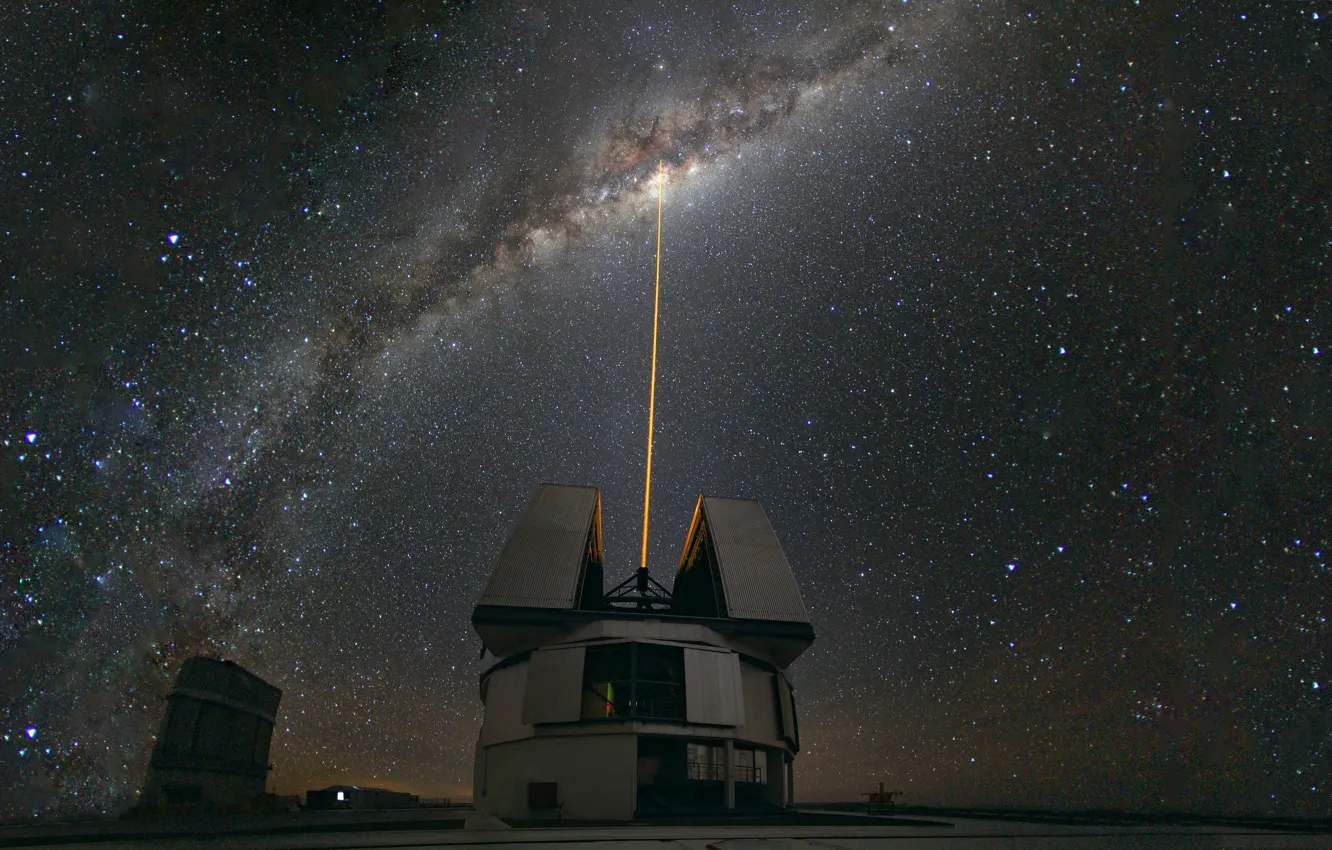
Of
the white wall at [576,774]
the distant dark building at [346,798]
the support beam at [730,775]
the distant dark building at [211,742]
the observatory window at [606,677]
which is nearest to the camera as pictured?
the white wall at [576,774]

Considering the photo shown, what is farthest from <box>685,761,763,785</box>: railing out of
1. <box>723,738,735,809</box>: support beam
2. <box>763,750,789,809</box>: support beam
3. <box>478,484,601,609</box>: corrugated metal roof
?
<box>478,484,601,609</box>: corrugated metal roof

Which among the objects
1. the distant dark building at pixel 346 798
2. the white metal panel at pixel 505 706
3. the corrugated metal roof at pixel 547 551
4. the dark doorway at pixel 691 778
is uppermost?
the corrugated metal roof at pixel 547 551

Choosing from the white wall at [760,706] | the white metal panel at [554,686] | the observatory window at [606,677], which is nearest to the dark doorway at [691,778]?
the white wall at [760,706]

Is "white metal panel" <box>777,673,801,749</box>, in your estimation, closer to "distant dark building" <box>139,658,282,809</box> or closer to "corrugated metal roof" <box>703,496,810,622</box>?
"corrugated metal roof" <box>703,496,810,622</box>

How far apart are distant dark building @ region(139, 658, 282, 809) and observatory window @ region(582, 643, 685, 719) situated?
60.2 ft

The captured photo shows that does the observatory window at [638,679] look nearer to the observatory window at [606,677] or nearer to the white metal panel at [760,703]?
the observatory window at [606,677]

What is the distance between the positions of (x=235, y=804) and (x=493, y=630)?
674 inches

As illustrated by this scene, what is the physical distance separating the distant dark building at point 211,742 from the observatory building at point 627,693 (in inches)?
519

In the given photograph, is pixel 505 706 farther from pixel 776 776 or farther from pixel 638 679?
pixel 776 776

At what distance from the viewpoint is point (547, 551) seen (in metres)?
28.4

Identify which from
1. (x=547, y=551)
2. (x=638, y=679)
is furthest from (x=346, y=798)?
(x=638, y=679)

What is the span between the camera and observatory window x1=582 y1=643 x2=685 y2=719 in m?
23.4

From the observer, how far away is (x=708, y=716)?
2266 centimetres

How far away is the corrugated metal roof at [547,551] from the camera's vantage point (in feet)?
84.6
